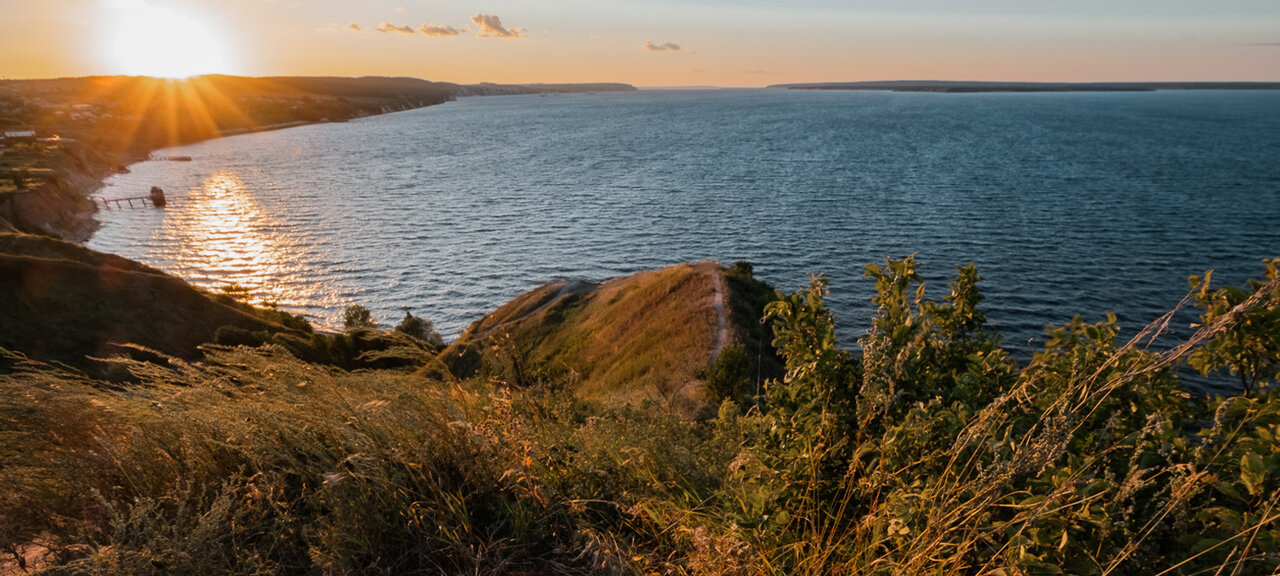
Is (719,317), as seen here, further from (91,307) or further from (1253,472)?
(91,307)

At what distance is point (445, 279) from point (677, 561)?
71014 millimetres

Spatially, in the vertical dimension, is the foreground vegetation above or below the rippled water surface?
above

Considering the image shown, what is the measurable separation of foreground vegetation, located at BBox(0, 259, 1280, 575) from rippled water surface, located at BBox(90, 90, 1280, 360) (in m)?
45.7

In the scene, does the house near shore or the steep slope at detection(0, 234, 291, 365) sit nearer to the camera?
the steep slope at detection(0, 234, 291, 365)

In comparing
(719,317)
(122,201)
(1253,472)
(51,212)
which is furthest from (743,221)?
(122,201)

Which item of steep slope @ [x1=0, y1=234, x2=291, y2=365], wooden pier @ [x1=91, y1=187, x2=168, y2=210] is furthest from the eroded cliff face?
steep slope @ [x1=0, y1=234, x2=291, y2=365]

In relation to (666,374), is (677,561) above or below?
above

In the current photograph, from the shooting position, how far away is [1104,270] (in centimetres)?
6019

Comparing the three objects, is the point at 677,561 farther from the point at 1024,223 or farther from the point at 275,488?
the point at 1024,223

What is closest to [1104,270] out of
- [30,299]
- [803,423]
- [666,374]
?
[666,374]

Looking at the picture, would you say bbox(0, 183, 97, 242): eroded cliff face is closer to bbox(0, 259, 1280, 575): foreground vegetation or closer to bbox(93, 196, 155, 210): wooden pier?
bbox(93, 196, 155, 210): wooden pier

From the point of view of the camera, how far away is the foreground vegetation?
3277 millimetres

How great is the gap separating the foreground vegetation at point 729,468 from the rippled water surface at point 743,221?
150 ft

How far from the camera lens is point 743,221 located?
87062 mm
